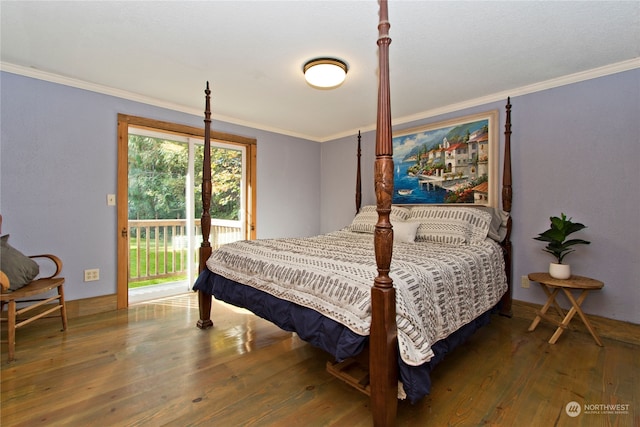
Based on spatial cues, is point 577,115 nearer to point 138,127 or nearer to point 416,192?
point 416,192

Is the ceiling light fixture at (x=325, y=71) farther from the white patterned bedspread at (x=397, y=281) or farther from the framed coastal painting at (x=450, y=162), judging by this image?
the framed coastal painting at (x=450, y=162)

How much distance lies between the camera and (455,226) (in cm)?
281

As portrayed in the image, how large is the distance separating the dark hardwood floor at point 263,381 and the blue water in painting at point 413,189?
1549 mm

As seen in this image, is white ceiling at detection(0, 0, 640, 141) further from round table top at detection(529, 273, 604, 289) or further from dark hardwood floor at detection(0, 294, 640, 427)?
dark hardwood floor at detection(0, 294, 640, 427)

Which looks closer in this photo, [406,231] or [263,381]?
[263,381]

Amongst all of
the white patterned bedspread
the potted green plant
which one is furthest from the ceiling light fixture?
the potted green plant

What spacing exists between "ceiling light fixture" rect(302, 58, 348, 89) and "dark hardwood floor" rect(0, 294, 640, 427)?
7.00ft

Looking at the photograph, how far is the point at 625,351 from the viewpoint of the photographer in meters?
2.20

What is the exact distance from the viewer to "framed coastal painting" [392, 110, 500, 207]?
3.14 metres

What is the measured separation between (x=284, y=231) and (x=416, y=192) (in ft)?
6.58

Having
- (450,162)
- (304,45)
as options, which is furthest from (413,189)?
(304,45)

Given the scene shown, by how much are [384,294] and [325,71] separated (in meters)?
1.85

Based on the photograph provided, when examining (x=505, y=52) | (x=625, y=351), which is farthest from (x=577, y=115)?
(x=625, y=351)

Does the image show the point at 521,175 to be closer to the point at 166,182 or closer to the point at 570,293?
the point at 570,293
